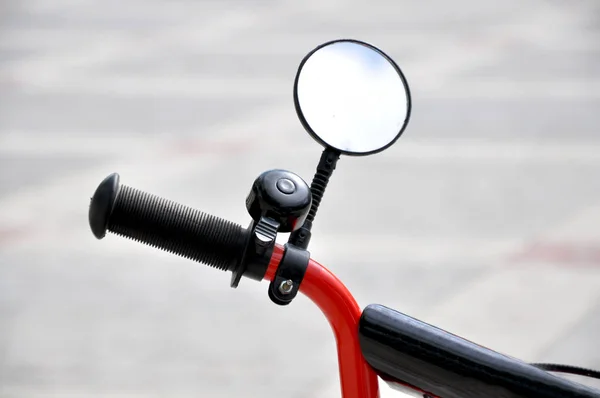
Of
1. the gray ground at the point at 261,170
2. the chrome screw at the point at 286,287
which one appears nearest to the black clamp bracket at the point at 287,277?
the chrome screw at the point at 286,287

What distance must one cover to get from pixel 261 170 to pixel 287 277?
140 cm

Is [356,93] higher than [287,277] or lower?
higher

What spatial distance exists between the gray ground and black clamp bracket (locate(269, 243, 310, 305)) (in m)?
1.09

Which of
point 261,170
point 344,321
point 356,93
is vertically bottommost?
point 344,321

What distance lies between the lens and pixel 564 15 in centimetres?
241

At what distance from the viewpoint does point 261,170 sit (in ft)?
6.21

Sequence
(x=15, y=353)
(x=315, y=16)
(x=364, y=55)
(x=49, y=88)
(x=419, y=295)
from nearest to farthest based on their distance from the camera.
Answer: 1. (x=364, y=55)
2. (x=15, y=353)
3. (x=419, y=295)
4. (x=49, y=88)
5. (x=315, y=16)

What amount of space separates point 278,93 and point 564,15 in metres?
1.06

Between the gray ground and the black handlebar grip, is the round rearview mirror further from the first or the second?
the gray ground

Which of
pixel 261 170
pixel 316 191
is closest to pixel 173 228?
pixel 316 191

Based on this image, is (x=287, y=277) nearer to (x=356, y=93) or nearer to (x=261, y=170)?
(x=356, y=93)

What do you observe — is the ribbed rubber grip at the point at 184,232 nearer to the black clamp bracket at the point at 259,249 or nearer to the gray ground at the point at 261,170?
the black clamp bracket at the point at 259,249

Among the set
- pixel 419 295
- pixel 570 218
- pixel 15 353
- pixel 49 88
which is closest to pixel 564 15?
pixel 570 218

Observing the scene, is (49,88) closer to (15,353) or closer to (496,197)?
(15,353)
